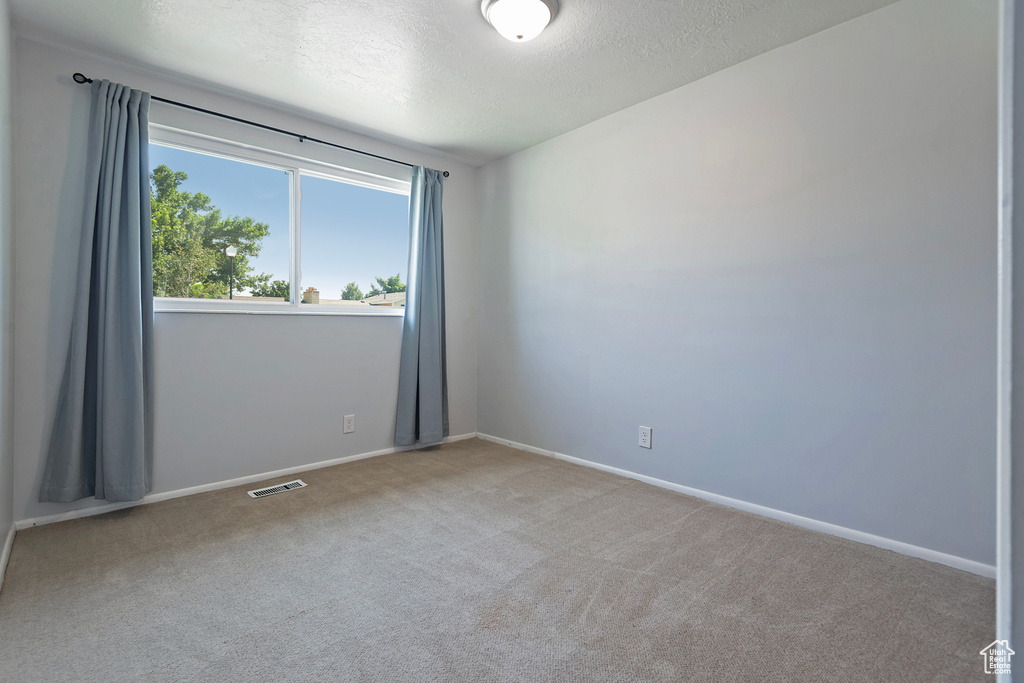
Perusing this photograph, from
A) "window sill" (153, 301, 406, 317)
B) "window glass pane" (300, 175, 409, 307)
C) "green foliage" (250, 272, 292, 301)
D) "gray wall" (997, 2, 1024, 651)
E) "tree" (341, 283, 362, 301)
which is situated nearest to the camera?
"gray wall" (997, 2, 1024, 651)

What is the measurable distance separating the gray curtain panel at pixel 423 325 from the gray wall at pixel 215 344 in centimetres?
12

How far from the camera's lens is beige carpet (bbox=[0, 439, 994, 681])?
1354mm

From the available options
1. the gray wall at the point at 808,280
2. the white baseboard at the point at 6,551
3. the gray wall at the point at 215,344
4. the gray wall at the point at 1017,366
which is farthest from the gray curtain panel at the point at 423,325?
the gray wall at the point at 1017,366

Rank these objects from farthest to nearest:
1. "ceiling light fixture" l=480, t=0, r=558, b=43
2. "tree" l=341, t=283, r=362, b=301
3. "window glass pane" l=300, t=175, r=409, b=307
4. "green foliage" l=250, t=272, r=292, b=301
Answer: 1. "tree" l=341, t=283, r=362, b=301
2. "window glass pane" l=300, t=175, r=409, b=307
3. "green foliage" l=250, t=272, r=292, b=301
4. "ceiling light fixture" l=480, t=0, r=558, b=43

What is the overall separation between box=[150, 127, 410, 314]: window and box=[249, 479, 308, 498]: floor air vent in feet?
3.55

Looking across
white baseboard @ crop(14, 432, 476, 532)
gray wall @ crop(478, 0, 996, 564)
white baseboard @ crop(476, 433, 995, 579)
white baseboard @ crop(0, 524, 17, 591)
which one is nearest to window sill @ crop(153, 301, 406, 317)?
white baseboard @ crop(14, 432, 476, 532)

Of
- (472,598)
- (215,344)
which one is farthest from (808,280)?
(215,344)

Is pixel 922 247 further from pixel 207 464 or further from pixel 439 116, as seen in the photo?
pixel 207 464

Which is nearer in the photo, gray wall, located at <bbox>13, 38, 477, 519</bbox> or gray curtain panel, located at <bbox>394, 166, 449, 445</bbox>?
gray wall, located at <bbox>13, 38, 477, 519</bbox>

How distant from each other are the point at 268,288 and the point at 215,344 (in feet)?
1.59

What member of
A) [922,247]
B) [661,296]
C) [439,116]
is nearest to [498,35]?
[439,116]

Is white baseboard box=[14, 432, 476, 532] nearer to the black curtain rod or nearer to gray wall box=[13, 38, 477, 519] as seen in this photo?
gray wall box=[13, 38, 477, 519]

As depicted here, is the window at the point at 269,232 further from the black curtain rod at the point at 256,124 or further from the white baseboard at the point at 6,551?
the white baseboard at the point at 6,551

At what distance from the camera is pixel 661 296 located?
9.28 ft
